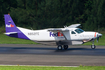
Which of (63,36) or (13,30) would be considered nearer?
(63,36)

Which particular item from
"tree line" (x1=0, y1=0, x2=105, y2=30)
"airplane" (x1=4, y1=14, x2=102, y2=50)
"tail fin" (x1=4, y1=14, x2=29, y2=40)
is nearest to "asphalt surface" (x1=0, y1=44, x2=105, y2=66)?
"airplane" (x1=4, y1=14, x2=102, y2=50)

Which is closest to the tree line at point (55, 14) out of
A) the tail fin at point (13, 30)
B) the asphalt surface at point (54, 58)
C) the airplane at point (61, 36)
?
the tail fin at point (13, 30)

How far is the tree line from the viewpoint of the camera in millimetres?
43747

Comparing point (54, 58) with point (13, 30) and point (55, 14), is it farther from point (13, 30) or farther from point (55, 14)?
point (55, 14)

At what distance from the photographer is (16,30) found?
88.1 feet

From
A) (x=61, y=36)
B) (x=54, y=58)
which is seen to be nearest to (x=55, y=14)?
(x=61, y=36)

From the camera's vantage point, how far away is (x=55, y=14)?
45844mm

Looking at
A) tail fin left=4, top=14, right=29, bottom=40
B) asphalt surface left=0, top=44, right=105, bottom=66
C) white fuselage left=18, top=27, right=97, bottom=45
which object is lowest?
asphalt surface left=0, top=44, right=105, bottom=66

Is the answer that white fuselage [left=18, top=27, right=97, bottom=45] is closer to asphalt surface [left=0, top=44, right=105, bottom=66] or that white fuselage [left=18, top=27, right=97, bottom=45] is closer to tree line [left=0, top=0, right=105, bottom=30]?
asphalt surface [left=0, top=44, right=105, bottom=66]

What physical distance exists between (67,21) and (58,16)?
7.43 ft

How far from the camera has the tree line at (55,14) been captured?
4375 cm

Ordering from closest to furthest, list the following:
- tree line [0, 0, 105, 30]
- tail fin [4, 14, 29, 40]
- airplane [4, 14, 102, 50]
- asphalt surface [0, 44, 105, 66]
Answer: asphalt surface [0, 44, 105, 66], airplane [4, 14, 102, 50], tail fin [4, 14, 29, 40], tree line [0, 0, 105, 30]

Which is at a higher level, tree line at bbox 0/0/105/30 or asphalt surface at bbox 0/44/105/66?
tree line at bbox 0/0/105/30

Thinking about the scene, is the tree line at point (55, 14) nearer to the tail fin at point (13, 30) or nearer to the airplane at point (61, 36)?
the tail fin at point (13, 30)
